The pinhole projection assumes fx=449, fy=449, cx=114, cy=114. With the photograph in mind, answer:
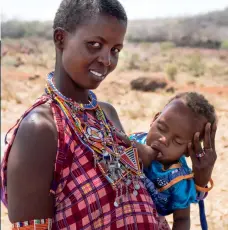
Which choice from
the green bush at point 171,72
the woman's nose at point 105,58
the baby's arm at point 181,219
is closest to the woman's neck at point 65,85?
the woman's nose at point 105,58

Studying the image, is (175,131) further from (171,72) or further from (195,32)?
(195,32)

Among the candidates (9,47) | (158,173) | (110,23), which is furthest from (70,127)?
(9,47)

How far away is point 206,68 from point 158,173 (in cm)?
1873

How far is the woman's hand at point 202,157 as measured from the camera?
2.21 m

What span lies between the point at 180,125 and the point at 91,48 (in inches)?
27.3

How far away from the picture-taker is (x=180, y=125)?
223 centimetres

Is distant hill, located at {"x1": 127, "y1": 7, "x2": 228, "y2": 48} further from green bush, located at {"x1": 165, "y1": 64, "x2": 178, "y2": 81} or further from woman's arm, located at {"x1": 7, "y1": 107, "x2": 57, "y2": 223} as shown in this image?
woman's arm, located at {"x1": 7, "y1": 107, "x2": 57, "y2": 223}

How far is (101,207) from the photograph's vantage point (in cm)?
173

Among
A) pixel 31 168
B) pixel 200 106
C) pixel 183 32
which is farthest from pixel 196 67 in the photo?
pixel 31 168

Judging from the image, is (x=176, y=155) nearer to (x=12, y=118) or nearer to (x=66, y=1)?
(x=66, y=1)

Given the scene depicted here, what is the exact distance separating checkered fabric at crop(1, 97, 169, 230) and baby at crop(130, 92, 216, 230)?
15.4 inches

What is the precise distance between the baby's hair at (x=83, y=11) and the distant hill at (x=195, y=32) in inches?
1171

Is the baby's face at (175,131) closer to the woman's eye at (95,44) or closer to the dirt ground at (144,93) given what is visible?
the woman's eye at (95,44)

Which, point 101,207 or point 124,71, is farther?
point 124,71
